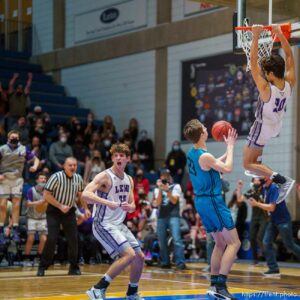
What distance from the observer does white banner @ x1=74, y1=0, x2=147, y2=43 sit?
22.8 m

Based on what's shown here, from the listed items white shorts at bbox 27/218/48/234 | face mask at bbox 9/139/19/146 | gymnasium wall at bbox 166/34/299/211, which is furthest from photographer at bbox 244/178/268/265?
face mask at bbox 9/139/19/146

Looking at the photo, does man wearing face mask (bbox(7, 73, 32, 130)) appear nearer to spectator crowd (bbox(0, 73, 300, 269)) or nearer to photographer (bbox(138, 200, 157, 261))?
spectator crowd (bbox(0, 73, 300, 269))

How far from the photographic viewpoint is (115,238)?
27.1ft

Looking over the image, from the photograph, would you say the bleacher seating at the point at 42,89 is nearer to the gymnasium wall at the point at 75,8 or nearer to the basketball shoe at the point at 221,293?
the gymnasium wall at the point at 75,8

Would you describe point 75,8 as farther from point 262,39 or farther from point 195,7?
point 262,39

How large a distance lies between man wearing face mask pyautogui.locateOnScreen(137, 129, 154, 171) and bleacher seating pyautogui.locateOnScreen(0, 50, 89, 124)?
108 inches

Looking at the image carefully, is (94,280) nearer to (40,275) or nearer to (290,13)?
(40,275)

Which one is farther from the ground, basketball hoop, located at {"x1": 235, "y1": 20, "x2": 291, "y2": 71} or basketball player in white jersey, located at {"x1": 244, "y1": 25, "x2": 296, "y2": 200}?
basketball hoop, located at {"x1": 235, "y1": 20, "x2": 291, "y2": 71}

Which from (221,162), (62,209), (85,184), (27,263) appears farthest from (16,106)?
(221,162)

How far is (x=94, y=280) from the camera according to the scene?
461 inches

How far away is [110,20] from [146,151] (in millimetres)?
5011

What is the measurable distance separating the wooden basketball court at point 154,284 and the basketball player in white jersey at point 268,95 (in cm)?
185

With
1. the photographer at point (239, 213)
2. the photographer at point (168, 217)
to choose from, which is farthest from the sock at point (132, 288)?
the photographer at point (239, 213)

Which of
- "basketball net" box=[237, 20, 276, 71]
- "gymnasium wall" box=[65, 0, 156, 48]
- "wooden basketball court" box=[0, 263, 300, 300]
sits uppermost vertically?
"gymnasium wall" box=[65, 0, 156, 48]
